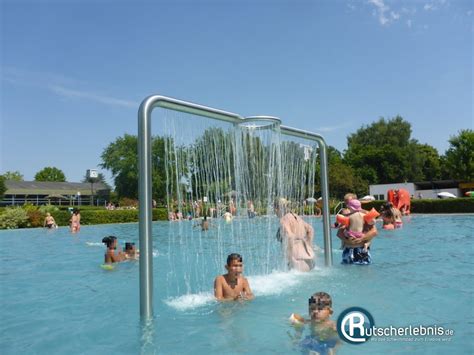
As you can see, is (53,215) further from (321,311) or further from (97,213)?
(321,311)

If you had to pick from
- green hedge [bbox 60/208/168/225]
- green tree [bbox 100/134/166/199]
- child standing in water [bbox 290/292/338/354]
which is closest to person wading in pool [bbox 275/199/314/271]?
child standing in water [bbox 290/292/338/354]

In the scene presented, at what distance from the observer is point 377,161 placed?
6016 centimetres

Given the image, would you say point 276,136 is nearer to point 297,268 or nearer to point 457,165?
point 297,268

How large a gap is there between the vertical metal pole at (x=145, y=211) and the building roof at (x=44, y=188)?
71.9 m

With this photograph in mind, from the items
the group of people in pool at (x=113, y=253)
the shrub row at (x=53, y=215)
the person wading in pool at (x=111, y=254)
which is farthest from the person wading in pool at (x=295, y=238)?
the shrub row at (x=53, y=215)

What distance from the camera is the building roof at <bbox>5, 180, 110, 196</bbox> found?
229 feet

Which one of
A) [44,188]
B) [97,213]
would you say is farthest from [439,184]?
[44,188]

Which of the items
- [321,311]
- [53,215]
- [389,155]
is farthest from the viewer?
[389,155]

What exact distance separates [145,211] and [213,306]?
70.1 inches

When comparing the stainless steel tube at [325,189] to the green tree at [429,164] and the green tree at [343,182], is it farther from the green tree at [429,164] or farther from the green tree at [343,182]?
the green tree at [429,164]

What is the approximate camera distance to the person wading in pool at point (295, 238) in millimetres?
7914

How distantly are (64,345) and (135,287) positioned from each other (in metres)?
3.19

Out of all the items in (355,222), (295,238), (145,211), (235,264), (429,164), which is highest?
(429,164)

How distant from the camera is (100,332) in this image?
197 inches
